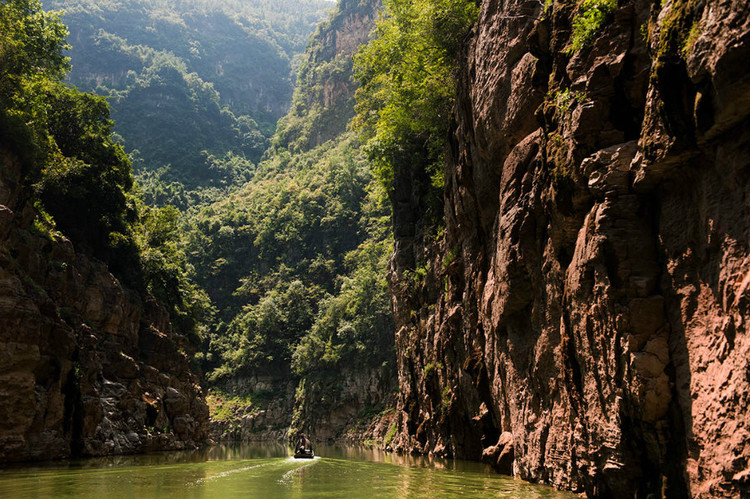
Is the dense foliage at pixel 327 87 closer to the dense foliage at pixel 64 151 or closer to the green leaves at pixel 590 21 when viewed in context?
the dense foliage at pixel 64 151

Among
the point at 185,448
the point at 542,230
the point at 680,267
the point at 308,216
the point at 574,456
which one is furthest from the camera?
the point at 308,216

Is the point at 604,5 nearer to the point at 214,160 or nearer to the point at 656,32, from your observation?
the point at 656,32

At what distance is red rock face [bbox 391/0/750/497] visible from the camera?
704 cm

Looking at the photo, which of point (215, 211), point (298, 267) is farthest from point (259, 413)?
point (215, 211)

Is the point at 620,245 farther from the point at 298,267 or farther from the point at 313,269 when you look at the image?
the point at 298,267

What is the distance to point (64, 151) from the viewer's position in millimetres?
32969

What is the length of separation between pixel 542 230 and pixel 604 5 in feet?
17.5

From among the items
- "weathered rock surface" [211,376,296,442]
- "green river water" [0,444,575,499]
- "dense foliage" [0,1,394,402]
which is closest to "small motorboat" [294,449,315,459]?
"green river water" [0,444,575,499]

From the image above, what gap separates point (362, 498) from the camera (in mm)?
11328

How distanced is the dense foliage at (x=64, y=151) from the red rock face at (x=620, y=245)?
2196 centimetres

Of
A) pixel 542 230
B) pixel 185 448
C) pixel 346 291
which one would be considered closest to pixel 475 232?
pixel 542 230

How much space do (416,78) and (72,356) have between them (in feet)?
71.8

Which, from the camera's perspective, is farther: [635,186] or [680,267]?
[635,186]

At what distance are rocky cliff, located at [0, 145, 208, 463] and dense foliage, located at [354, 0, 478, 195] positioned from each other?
742 inches
